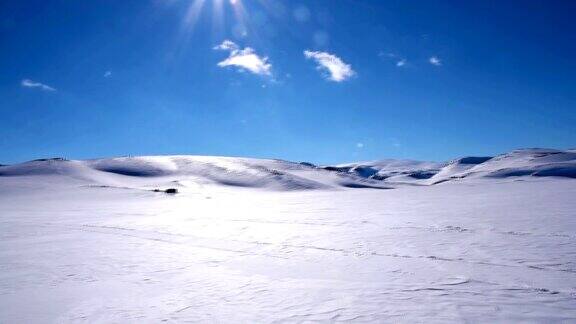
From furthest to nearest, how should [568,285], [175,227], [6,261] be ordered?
[175,227] → [6,261] → [568,285]

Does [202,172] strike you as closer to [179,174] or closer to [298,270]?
[179,174]

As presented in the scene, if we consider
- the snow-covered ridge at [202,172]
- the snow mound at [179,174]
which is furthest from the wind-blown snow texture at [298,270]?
the snow-covered ridge at [202,172]

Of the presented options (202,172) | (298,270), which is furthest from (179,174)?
(298,270)

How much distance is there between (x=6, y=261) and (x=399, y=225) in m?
13.4

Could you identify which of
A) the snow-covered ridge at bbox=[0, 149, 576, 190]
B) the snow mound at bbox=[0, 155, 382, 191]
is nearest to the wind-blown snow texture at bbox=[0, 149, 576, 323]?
the snow mound at bbox=[0, 155, 382, 191]

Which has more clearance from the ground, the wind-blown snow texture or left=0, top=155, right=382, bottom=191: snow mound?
left=0, top=155, right=382, bottom=191: snow mound

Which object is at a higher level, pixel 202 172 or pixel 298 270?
pixel 202 172

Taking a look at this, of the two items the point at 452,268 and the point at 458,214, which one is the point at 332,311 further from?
the point at 458,214

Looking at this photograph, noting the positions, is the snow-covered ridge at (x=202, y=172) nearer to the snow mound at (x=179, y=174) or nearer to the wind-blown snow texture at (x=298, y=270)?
the snow mound at (x=179, y=174)

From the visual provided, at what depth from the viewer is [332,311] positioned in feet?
A: 20.1

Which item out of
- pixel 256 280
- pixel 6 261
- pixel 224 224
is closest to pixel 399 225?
pixel 224 224

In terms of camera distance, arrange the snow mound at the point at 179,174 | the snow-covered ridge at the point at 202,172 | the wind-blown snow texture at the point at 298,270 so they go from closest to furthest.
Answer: the wind-blown snow texture at the point at 298,270
the snow mound at the point at 179,174
the snow-covered ridge at the point at 202,172

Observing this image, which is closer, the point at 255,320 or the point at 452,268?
the point at 255,320

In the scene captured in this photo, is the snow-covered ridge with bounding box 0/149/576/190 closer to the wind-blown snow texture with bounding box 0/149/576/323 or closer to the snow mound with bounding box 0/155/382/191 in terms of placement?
the snow mound with bounding box 0/155/382/191
